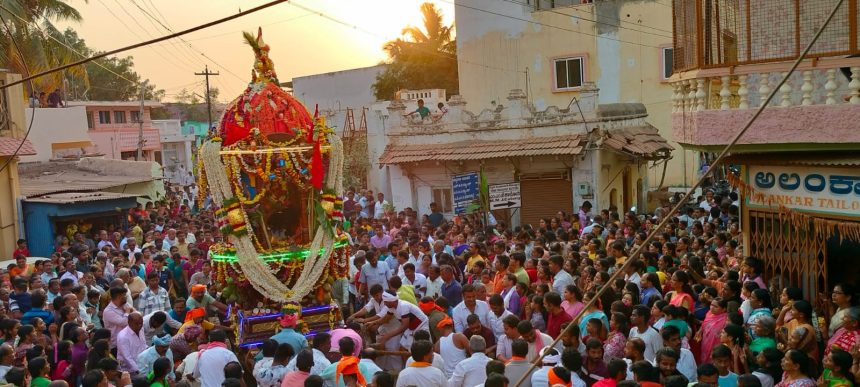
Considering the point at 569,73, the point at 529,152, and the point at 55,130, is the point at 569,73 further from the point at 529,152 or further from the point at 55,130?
the point at 55,130

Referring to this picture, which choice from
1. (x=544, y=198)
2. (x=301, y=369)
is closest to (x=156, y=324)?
(x=301, y=369)

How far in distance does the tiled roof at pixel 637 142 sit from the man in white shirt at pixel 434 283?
9.59 metres

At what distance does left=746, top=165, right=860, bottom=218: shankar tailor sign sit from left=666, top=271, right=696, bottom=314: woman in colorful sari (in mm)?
962

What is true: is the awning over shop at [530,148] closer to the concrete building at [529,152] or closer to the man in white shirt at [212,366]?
the concrete building at [529,152]

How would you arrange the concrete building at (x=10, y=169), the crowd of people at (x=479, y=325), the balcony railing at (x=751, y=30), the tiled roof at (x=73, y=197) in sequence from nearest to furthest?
the crowd of people at (x=479, y=325)
the balcony railing at (x=751, y=30)
the concrete building at (x=10, y=169)
the tiled roof at (x=73, y=197)

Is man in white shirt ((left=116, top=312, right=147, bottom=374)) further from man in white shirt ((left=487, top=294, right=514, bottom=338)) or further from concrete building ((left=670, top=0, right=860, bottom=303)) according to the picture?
concrete building ((left=670, top=0, right=860, bottom=303))

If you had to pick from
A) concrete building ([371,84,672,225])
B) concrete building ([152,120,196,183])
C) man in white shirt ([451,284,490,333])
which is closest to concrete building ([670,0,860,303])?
man in white shirt ([451,284,490,333])

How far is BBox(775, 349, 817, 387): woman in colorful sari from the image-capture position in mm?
6445

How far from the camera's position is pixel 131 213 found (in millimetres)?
22625

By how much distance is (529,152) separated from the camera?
802 inches

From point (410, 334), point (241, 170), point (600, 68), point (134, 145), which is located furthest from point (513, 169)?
point (134, 145)

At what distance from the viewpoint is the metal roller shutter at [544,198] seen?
69.4 feet

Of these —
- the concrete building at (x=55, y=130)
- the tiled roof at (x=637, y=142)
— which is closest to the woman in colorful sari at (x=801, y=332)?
the tiled roof at (x=637, y=142)

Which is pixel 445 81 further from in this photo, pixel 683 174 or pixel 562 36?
pixel 683 174
